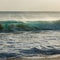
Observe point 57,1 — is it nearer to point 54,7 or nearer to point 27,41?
point 54,7

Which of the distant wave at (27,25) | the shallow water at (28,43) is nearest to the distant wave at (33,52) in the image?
the shallow water at (28,43)

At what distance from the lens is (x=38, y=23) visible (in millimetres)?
1472

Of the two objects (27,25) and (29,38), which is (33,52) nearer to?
(29,38)

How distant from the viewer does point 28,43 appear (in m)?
1.06

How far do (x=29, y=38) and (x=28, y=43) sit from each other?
0.37 feet

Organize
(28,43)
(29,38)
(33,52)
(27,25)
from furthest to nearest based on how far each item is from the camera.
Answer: (27,25), (29,38), (28,43), (33,52)

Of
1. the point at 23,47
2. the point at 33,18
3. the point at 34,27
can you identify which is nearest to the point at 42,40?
the point at 23,47

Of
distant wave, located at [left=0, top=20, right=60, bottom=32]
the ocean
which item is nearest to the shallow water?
the ocean

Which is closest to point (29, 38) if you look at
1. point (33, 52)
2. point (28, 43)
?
point (28, 43)

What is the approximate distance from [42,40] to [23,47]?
211 mm

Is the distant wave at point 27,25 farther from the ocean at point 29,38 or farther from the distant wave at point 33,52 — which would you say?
the distant wave at point 33,52

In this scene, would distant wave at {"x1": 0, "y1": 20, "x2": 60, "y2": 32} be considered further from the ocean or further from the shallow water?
the shallow water

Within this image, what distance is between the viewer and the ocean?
35.8 inches

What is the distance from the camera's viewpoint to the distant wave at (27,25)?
1.39 meters
